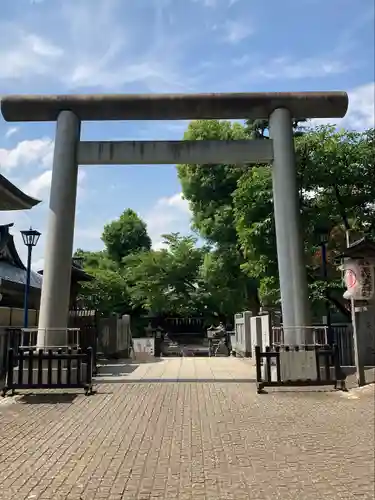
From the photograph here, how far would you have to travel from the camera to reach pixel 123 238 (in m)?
44.9

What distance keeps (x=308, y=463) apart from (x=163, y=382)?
6.54 metres

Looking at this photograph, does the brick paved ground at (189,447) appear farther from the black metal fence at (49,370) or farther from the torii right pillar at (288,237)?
the torii right pillar at (288,237)

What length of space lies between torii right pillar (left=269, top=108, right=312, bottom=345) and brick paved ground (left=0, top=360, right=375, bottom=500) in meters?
2.24

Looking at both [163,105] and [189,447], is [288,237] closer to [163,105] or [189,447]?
[163,105]

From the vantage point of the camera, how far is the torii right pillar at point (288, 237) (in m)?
10.6

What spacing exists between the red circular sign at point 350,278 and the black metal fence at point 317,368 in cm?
152

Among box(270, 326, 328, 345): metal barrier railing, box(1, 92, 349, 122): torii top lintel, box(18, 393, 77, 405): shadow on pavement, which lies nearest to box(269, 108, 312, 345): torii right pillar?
box(270, 326, 328, 345): metal barrier railing

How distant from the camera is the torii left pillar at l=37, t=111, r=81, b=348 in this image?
410 inches

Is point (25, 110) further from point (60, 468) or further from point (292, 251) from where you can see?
point (60, 468)

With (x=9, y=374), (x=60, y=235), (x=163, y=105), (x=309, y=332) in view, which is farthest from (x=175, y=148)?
(x=9, y=374)

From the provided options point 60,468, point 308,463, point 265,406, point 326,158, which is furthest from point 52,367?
Answer: point 326,158

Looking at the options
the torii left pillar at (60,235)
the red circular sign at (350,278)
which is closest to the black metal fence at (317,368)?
the red circular sign at (350,278)

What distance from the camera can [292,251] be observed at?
1087cm

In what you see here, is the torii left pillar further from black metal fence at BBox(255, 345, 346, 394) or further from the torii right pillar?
the torii right pillar
